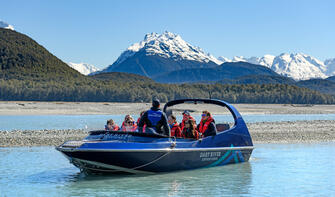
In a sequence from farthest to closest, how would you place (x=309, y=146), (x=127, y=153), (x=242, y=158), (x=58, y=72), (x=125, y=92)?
(x=58, y=72) → (x=125, y=92) → (x=309, y=146) → (x=242, y=158) → (x=127, y=153)

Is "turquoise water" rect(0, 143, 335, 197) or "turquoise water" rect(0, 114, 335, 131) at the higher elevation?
"turquoise water" rect(0, 114, 335, 131)

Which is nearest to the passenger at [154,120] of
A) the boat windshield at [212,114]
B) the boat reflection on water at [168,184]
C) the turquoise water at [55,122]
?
the boat windshield at [212,114]

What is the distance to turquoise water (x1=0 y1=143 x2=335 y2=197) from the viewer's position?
43.3ft

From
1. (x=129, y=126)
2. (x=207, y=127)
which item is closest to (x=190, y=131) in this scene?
(x=207, y=127)

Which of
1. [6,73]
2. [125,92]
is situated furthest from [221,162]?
[6,73]

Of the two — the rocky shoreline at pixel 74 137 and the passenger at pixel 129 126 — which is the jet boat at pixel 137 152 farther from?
the rocky shoreline at pixel 74 137

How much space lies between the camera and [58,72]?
148 metres

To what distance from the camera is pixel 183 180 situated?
575 inches

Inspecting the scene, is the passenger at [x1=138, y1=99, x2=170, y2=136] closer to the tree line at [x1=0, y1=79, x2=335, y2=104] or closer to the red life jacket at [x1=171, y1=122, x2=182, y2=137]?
the red life jacket at [x1=171, y1=122, x2=182, y2=137]

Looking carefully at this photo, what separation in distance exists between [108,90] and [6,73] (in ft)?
132

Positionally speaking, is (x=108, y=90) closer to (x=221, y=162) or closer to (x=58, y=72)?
(x=58, y=72)

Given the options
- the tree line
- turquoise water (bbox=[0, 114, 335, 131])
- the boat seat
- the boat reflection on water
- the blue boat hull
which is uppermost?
the tree line

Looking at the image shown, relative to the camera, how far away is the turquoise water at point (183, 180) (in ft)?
43.3

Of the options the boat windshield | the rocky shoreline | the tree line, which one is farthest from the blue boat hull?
the tree line
